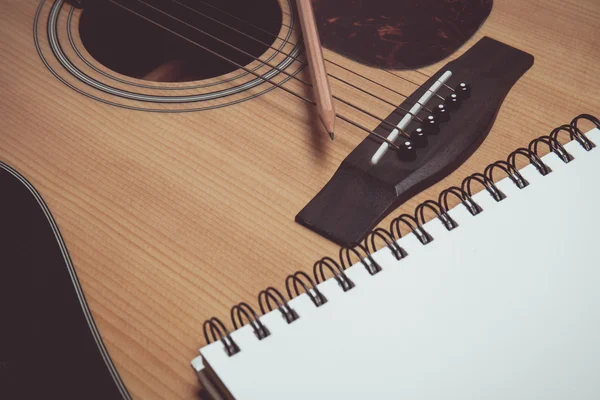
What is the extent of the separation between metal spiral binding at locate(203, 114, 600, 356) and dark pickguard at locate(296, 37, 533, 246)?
21 mm

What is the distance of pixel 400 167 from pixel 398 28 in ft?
0.79

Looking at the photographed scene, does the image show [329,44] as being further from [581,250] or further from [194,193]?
[581,250]

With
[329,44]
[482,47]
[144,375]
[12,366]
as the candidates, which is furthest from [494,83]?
[12,366]

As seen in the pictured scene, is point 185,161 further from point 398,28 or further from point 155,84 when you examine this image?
point 398,28

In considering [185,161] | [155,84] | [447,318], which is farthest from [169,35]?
[447,318]

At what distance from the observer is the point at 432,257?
446 mm

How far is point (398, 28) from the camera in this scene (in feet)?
2.31

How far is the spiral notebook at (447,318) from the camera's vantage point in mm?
391

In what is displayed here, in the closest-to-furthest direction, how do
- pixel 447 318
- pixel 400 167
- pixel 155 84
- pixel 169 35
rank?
pixel 447 318 → pixel 400 167 → pixel 155 84 → pixel 169 35

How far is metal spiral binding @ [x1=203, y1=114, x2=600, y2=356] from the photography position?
0.42 metres

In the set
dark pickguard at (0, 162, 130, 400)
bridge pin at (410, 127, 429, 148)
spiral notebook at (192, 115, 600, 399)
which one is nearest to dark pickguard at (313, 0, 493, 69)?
bridge pin at (410, 127, 429, 148)

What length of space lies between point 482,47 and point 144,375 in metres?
0.50

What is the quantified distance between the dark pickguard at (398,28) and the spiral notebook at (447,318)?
245mm

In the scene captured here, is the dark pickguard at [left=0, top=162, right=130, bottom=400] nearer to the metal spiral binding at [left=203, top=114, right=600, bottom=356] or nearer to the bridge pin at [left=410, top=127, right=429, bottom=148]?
the metal spiral binding at [left=203, top=114, right=600, bottom=356]
